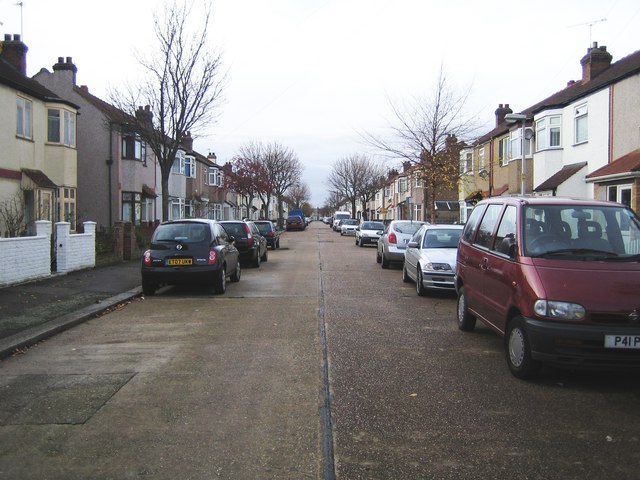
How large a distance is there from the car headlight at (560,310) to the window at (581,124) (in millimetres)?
19201

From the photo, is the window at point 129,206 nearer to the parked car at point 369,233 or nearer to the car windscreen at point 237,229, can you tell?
the parked car at point 369,233

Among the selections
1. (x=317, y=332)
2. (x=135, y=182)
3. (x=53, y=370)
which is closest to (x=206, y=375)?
(x=53, y=370)

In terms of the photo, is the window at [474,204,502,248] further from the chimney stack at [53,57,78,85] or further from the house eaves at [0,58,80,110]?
the chimney stack at [53,57,78,85]

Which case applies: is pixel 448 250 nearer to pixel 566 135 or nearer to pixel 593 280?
pixel 593 280

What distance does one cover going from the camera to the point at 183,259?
484 inches

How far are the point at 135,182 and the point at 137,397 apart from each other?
90.0 feet

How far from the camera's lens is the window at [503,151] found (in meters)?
31.0

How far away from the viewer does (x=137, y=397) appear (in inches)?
216

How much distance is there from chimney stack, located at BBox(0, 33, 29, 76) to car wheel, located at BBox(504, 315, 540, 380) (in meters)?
24.0

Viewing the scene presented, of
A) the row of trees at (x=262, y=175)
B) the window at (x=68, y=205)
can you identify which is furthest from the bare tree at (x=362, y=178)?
the window at (x=68, y=205)

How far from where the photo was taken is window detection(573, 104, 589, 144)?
74.7 ft

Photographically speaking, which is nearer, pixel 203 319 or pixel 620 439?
pixel 620 439

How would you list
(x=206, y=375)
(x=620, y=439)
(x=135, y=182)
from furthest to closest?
(x=135, y=182)
(x=206, y=375)
(x=620, y=439)

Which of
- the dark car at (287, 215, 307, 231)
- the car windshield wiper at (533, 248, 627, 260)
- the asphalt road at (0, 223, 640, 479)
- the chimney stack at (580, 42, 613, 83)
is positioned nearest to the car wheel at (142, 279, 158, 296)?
the asphalt road at (0, 223, 640, 479)
